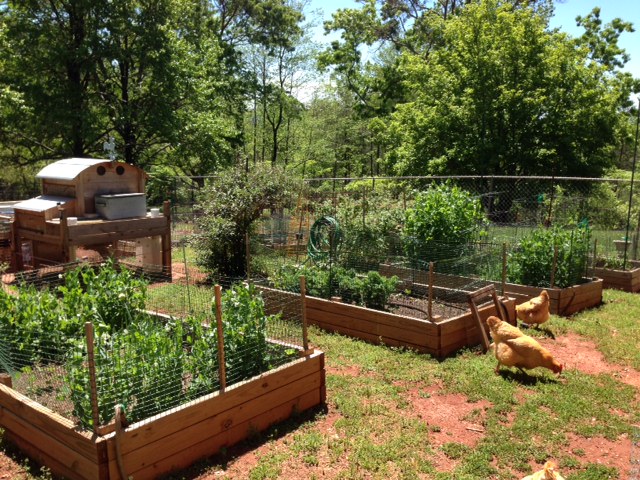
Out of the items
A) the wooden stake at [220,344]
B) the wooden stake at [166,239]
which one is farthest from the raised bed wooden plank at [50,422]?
the wooden stake at [166,239]

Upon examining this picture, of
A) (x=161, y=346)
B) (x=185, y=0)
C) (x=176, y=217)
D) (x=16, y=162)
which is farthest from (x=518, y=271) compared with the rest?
(x=16, y=162)

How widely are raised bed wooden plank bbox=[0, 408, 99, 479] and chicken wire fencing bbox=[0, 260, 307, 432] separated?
22 cm

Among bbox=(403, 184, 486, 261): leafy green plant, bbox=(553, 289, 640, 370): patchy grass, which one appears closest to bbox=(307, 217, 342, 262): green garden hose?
bbox=(403, 184, 486, 261): leafy green plant

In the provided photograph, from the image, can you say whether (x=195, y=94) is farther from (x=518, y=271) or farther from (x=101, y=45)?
(x=518, y=271)

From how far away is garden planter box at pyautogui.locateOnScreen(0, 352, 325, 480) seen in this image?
396cm

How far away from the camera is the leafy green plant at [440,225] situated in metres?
10.0

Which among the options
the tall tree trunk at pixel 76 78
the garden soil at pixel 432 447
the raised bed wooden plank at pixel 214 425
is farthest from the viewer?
the tall tree trunk at pixel 76 78

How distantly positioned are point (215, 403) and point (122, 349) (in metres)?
1.05

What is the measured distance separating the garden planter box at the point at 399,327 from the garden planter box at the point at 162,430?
2.24m

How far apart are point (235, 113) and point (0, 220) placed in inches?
640

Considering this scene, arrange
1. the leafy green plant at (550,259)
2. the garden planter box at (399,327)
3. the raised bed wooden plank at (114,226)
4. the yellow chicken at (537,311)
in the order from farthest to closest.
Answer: the raised bed wooden plank at (114,226), the leafy green plant at (550,259), the yellow chicken at (537,311), the garden planter box at (399,327)

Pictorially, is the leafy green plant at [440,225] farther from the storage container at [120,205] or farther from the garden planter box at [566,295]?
the storage container at [120,205]

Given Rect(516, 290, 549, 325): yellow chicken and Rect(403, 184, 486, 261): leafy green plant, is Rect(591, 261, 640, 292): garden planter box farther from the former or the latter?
Rect(516, 290, 549, 325): yellow chicken

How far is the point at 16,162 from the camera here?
19547 mm
